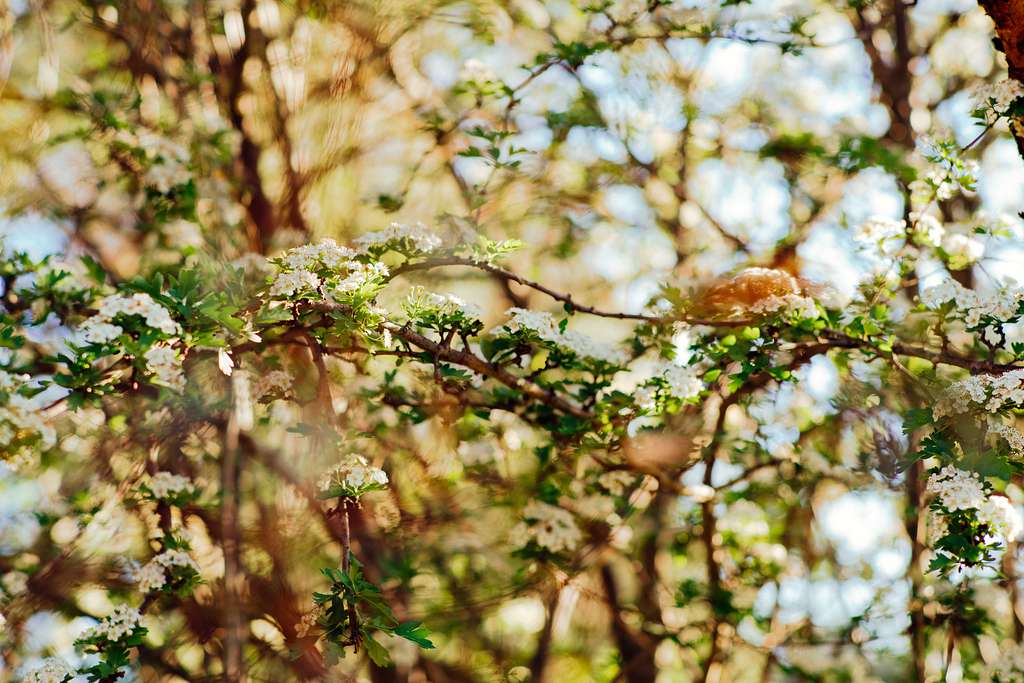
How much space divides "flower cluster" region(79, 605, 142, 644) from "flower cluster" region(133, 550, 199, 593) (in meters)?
0.16

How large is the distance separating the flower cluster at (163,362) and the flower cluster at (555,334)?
81 cm

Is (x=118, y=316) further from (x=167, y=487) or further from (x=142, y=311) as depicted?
(x=167, y=487)

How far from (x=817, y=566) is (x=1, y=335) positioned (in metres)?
3.27

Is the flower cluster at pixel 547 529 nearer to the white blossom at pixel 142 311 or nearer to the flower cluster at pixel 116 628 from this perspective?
the flower cluster at pixel 116 628

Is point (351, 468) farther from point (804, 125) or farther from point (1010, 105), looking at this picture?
point (804, 125)

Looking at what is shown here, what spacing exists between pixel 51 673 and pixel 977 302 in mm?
2424

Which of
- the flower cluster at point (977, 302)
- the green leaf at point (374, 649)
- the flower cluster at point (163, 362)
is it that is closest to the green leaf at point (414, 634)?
the green leaf at point (374, 649)

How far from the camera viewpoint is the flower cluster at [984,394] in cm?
203

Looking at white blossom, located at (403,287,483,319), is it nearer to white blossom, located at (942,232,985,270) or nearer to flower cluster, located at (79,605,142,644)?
flower cluster, located at (79,605,142,644)

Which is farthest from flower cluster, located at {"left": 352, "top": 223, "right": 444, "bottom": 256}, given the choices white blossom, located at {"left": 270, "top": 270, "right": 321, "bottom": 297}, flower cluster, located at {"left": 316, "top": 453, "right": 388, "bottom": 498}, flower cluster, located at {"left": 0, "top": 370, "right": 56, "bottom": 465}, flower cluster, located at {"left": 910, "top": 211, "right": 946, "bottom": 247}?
flower cluster, located at {"left": 910, "top": 211, "right": 946, "bottom": 247}

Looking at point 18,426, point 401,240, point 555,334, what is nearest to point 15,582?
point 18,426

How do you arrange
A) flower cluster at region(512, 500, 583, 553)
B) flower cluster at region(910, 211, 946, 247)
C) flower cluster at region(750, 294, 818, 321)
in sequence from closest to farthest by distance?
flower cluster at region(750, 294, 818, 321) < flower cluster at region(910, 211, 946, 247) < flower cluster at region(512, 500, 583, 553)

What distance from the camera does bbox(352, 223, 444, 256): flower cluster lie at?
2.31 m

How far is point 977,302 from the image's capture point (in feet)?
7.65
